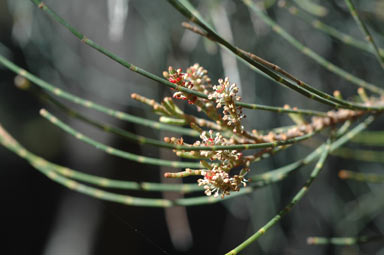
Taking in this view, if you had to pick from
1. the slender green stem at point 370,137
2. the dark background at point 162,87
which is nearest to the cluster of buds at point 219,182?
the dark background at point 162,87

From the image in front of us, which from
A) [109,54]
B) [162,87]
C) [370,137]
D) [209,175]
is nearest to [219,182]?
[209,175]

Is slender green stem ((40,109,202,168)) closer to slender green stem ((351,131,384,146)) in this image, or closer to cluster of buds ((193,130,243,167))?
cluster of buds ((193,130,243,167))

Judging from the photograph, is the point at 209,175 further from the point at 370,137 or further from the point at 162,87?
the point at 162,87

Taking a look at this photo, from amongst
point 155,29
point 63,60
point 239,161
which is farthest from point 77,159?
point 239,161

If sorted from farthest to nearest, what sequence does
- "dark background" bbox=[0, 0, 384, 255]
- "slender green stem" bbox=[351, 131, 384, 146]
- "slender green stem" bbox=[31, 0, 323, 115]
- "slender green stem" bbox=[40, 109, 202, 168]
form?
"dark background" bbox=[0, 0, 384, 255], "slender green stem" bbox=[351, 131, 384, 146], "slender green stem" bbox=[40, 109, 202, 168], "slender green stem" bbox=[31, 0, 323, 115]

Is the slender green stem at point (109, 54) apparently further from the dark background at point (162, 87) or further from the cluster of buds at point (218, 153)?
the dark background at point (162, 87)

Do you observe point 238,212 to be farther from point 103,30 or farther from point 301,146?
point 103,30

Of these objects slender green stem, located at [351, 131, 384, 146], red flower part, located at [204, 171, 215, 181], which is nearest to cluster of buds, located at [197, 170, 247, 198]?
red flower part, located at [204, 171, 215, 181]

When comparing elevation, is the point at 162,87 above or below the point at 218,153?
above
